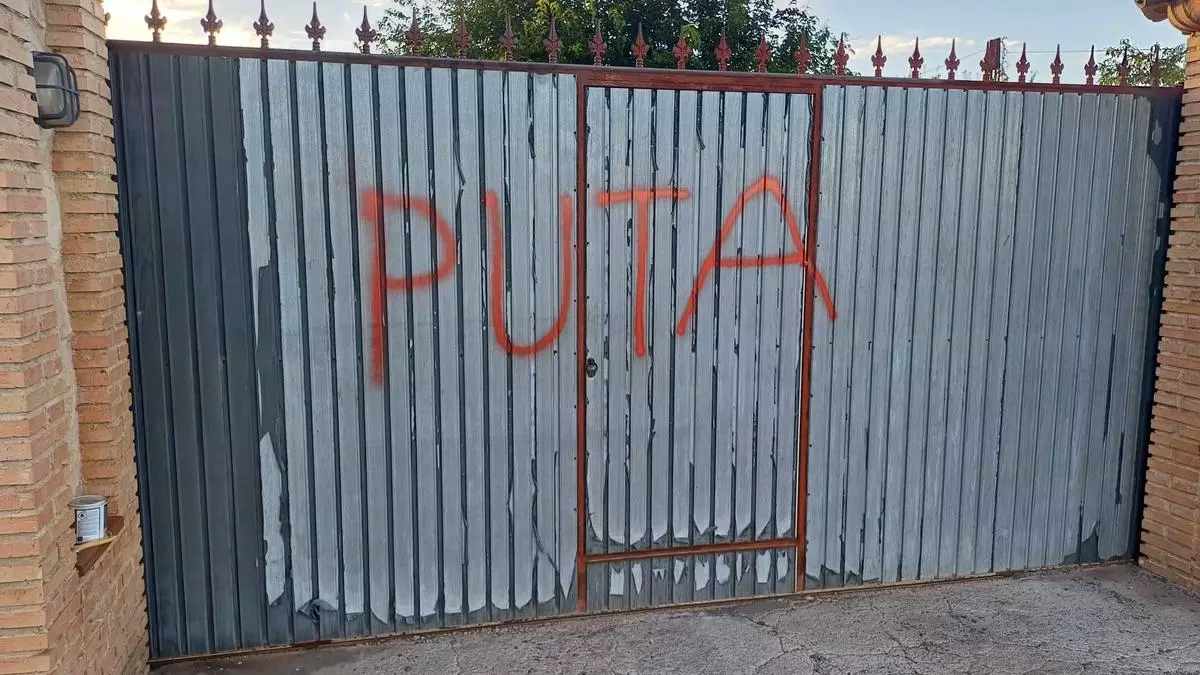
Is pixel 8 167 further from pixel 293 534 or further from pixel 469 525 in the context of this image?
pixel 469 525

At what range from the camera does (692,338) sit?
3.77 metres

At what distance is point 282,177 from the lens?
327 centimetres

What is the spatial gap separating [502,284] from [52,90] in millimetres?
1711

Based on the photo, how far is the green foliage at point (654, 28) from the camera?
10461 millimetres

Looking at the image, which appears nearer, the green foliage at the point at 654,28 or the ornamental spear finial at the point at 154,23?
the ornamental spear finial at the point at 154,23

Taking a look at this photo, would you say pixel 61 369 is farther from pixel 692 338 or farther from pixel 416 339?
pixel 692 338

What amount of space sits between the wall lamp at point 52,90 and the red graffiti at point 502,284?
1.50 metres

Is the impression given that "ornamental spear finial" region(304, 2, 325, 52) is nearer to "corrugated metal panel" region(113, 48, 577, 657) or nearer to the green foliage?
"corrugated metal panel" region(113, 48, 577, 657)

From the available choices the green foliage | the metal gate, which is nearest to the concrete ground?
the metal gate

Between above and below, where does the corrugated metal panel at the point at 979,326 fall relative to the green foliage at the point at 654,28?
below

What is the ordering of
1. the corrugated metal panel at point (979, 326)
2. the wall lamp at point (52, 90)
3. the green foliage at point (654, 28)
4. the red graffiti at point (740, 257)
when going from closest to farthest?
the wall lamp at point (52, 90) → the red graffiti at point (740, 257) → the corrugated metal panel at point (979, 326) → the green foliage at point (654, 28)

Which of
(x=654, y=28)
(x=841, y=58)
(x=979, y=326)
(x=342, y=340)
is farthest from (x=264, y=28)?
(x=654, y=28)

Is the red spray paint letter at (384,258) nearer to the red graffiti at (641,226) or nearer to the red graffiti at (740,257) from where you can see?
the red graffiti at (641,226)

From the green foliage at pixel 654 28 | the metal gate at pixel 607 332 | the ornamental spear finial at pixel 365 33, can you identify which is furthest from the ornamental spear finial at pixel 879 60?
the green foliage at pixel 654 28
